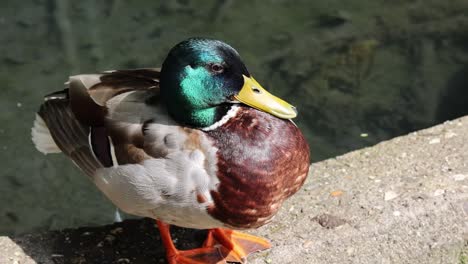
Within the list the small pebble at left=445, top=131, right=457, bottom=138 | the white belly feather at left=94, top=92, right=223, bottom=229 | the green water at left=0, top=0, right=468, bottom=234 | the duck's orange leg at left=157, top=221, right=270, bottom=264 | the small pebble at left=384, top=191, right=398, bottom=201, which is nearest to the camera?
the white belly feather at left=94, top=92, right=223, bottom=229

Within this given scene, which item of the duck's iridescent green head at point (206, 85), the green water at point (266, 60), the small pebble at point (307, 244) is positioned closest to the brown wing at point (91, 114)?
the duck's iridescent green head at point (206, 85)

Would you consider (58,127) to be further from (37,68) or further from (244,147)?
(37,68)

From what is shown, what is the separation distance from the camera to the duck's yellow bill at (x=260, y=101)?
10.6 feet

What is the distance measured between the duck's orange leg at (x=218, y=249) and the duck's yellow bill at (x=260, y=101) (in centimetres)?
63

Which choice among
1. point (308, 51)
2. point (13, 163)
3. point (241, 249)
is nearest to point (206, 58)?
point (241, 249)

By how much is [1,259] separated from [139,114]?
864 millimetres

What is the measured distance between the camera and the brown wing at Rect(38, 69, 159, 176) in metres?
3.43

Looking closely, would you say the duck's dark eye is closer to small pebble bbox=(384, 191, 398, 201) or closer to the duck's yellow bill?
the duck's yellow bill

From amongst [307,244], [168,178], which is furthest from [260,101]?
[307,244]

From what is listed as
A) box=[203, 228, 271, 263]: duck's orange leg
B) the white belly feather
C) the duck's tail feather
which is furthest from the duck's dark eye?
box=[203, 228, 271, 263]: duck's orange leg

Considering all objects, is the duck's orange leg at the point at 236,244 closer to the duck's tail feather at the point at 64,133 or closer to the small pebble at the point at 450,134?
the duck's tail feather at the point at 64,133

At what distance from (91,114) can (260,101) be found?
0.74m

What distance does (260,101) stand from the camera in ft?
10.6

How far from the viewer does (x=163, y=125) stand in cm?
326
